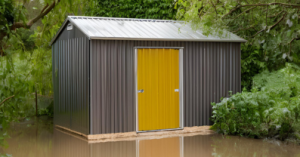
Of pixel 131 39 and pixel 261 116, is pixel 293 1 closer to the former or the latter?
pixel 261 116

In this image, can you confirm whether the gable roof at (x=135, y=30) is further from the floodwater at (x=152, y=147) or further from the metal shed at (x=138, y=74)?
the floodwater at (x=152, y=147)

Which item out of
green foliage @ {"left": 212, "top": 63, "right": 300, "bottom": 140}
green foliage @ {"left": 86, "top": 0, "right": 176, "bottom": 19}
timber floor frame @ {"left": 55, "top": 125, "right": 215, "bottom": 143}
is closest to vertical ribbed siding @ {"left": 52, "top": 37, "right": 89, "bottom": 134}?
timber floor frame @ {"left": 55, "top": 125, "right": 215, "bottom": 143}

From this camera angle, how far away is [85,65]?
28.3 feet

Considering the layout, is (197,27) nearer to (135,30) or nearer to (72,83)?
(135,30)

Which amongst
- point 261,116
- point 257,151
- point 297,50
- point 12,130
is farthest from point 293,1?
point 12,130

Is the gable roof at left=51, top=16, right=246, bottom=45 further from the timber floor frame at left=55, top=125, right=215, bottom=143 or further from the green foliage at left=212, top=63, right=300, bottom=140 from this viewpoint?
the timber floor frame at left=55, top=125, right=215, bottom=143

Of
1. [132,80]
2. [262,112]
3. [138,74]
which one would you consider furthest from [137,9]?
[262,112]

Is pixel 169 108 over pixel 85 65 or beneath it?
beneath

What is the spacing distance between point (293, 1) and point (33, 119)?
8341 millimetres

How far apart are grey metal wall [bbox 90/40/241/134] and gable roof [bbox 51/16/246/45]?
0.17m

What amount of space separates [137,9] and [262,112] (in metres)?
7.05

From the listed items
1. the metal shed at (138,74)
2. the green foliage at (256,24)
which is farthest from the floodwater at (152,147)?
the green foliage at (256,24)

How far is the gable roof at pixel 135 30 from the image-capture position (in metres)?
8.60

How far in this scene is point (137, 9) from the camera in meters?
13.9
